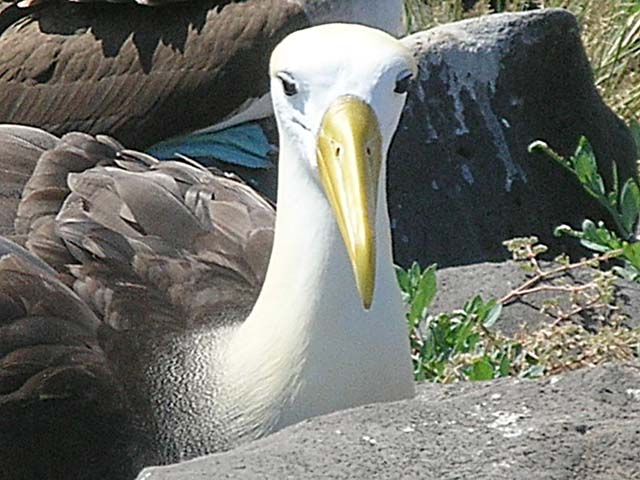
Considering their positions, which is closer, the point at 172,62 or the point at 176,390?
the point at 176,390

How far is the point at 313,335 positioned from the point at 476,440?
3.00 feet

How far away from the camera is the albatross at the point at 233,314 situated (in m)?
3.66

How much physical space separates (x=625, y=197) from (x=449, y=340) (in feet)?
3.67

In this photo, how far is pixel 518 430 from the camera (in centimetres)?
303

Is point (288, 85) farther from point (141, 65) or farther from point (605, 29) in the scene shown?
point (605, 29)

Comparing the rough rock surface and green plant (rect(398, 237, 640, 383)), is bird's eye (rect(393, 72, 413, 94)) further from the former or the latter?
green plant (rect(398, 237, 640, 383))

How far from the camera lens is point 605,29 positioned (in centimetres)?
788

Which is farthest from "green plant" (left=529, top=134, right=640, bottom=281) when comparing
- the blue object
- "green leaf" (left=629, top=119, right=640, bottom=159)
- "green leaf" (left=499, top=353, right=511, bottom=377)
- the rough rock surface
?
the rough rock surface

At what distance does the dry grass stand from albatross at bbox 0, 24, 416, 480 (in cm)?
365

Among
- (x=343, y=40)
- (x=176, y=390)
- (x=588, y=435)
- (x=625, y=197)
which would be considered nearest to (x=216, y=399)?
(x=176, y=390)

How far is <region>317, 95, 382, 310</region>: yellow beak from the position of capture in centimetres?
354

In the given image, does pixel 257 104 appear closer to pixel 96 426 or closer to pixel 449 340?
pixel 449 340

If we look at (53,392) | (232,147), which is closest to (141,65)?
(232,147)

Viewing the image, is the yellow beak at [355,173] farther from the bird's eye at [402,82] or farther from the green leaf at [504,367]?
the green leaf at [504,367]
